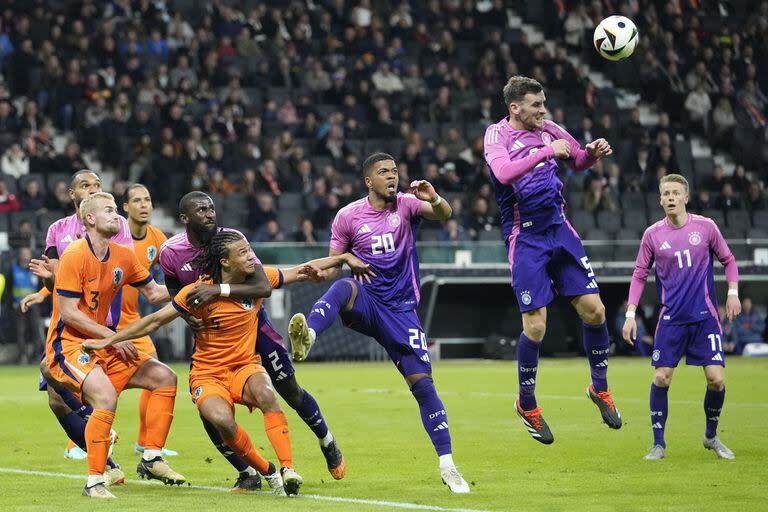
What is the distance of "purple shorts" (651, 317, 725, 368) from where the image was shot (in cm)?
1134

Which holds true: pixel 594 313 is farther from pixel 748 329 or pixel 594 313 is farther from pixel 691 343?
pixel 748 329

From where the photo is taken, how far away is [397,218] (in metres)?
9.91

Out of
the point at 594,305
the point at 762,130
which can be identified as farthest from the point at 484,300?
the point at 594,305

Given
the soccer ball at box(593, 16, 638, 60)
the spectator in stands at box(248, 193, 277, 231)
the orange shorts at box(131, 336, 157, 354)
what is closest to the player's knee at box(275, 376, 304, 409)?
the orange shorts at box(131, 336, 157, 354)

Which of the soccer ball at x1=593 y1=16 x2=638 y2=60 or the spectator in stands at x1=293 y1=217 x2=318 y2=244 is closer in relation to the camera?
the soccer ball at x1=593 y1=16 x2=638 y2=60

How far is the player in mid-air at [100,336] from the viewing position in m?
9.15

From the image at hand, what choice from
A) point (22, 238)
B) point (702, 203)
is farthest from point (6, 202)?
point (702, 203)

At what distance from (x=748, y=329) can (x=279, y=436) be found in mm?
19570

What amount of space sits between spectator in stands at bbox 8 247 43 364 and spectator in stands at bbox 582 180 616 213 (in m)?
11.4

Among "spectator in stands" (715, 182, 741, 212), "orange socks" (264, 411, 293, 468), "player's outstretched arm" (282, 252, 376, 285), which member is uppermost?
"player's outstretched arm" (282, 252, 376, 285)

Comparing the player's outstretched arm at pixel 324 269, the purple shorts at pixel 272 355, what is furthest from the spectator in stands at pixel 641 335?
the purple shorts at pixel 272 355

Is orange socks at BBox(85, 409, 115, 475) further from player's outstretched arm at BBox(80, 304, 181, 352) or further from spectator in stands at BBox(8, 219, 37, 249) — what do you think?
spectator in stands at BBox(8, 219, 37, 249)

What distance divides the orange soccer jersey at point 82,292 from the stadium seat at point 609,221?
63.8 ft

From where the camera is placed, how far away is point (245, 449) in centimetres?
891
